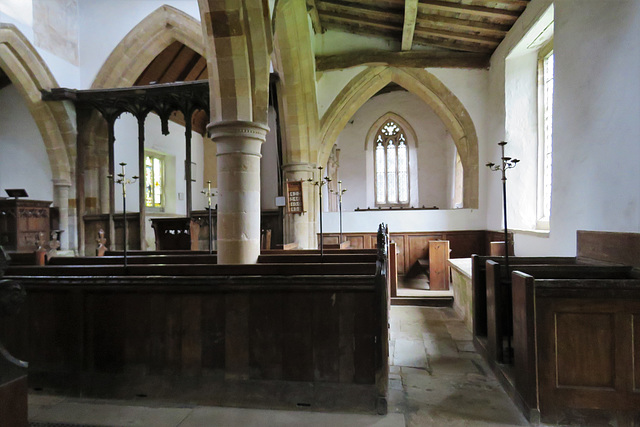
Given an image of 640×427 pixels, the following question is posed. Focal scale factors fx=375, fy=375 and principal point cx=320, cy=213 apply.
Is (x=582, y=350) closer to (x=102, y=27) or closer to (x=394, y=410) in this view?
(x=394, y=410)

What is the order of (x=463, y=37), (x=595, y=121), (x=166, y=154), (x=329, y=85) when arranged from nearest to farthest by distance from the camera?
(x=595, y=121) < (x=463, y=37) < (x=329, y=85) < (x=166, y=154)

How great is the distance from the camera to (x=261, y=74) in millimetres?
4238

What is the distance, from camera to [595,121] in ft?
12.8

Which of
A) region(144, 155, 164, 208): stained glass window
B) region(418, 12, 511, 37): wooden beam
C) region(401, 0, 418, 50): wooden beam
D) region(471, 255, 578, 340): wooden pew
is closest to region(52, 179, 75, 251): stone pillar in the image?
region(144, 155, 164, 208): stained glass window

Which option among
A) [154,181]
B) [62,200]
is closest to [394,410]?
[62,200]

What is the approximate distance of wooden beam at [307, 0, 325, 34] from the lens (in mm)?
7483

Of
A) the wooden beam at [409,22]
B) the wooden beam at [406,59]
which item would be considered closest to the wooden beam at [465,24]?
the wooden beam at [409,22]

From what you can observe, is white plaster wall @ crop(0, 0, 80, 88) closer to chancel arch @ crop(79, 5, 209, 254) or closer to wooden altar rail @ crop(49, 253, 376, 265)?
chancel arch @ crop(79, 5, 209, 254)

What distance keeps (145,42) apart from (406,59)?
6309 millimetres

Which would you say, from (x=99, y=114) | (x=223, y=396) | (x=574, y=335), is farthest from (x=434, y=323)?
(x=99, y=114)

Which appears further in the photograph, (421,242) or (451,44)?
(421,242)

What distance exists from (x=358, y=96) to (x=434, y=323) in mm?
5785

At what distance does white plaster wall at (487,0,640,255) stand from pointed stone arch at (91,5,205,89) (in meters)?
7.38

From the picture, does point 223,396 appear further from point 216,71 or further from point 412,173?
point 412,173
